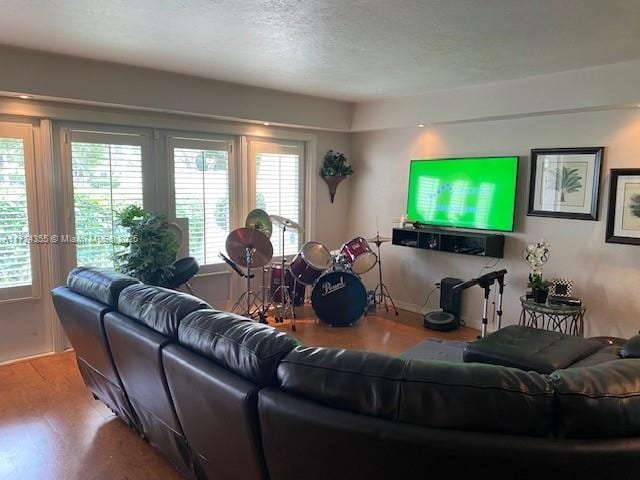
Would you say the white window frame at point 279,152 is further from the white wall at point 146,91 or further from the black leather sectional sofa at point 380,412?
the black leather sectional sofa at point 380,412

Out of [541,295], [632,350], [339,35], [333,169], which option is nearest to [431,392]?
[632,350]

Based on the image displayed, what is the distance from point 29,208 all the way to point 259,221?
2.12 meters

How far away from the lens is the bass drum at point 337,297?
4.89m

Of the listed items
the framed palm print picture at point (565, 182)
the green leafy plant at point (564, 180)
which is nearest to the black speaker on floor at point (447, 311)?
the framed palm print picture at point (565, 182)

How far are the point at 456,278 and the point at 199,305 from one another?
3.67 m

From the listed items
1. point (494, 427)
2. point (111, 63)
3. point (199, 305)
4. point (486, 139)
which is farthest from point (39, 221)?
point (486, 139)

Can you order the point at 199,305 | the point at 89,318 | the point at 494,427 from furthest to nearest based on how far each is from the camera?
the point at 89,318
the point at 199,305
the point at 494,427

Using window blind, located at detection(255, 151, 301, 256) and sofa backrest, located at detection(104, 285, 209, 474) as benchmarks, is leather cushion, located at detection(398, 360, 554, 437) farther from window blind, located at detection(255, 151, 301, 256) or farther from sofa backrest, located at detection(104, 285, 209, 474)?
→ window blind, located at detection(255, 151, 301, 256)

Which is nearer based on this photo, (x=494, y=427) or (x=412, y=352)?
(x=494, y=427)

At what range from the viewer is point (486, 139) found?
4.77m

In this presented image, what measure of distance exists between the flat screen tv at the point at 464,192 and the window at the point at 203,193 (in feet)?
7.08

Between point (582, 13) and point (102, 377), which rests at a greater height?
point (582, 13)

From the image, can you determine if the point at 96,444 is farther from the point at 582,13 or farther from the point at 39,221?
the point at 582,13

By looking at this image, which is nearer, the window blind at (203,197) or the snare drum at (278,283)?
the window blind at (203,197)
